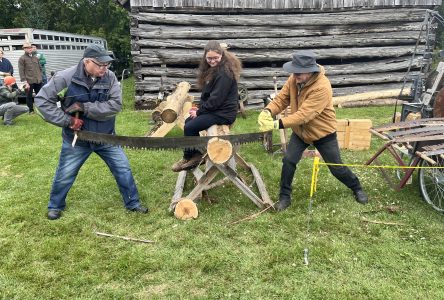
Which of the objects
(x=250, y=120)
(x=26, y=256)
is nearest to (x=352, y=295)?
(x=26, y=256)

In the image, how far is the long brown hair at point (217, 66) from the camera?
4.89m

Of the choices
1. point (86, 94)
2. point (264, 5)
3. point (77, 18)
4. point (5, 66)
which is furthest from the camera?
point (77, 18)

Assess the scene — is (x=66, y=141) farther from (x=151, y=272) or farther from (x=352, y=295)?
(x=352, y=295)

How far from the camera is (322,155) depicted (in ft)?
16.2

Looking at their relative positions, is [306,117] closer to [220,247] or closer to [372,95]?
[220,247]

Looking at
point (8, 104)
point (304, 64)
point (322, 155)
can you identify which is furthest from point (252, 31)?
point (304, 64)

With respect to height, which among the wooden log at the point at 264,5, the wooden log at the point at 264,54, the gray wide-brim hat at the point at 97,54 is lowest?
the wooden log at the point at 264,54

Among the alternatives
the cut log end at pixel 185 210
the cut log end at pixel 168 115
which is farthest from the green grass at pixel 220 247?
the cut log end at pixel 168 115

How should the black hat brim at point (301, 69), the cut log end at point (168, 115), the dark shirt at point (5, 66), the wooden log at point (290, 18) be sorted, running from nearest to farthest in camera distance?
1. the black hat brim at point (301, 69)
2. the cut log end at point (168, 115)
3. the dark shirt at point (5, 66)
4. the wooden log at point (290, 18)

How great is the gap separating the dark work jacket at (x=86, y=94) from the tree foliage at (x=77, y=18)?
2419 cm

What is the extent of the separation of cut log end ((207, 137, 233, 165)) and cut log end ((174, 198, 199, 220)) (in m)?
0.69

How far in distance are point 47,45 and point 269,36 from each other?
9.03 meters

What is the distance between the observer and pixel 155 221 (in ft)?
15.8

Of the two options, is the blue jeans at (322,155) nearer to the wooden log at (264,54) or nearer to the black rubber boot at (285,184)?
the black rubber boot at (285,184)
